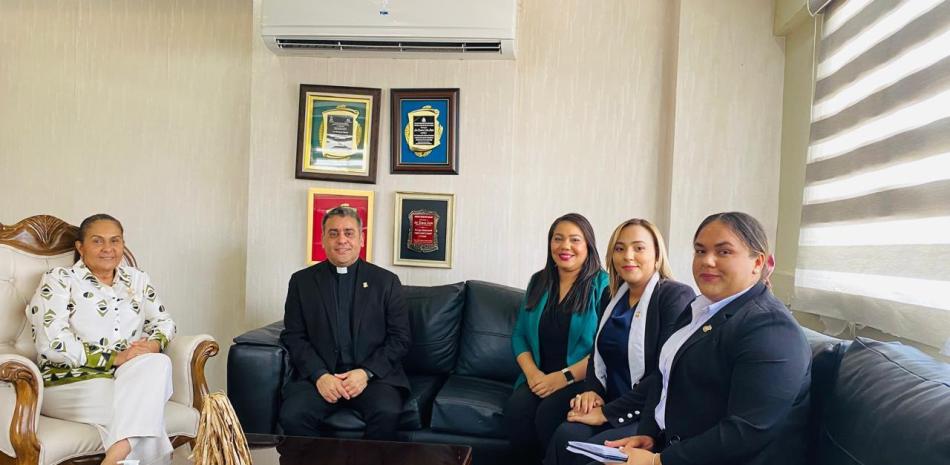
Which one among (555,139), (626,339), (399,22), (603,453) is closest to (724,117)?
A: (555,139)

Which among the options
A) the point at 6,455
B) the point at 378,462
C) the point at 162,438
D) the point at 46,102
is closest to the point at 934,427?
the point at 378,462

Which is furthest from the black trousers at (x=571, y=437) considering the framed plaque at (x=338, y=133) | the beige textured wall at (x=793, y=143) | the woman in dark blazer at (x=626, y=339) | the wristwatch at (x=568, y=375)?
the framed plaque at (x=338, y=133)

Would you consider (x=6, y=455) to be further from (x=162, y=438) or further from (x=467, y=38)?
(x=467, y=38)

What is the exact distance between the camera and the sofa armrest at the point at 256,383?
112 inches

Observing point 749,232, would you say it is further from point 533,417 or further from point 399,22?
point 399,22

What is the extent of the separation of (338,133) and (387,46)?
0.58m

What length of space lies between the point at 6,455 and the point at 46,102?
282 cm

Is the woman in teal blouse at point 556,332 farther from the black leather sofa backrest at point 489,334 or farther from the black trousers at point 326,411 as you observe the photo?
the black trousers at point 326,411

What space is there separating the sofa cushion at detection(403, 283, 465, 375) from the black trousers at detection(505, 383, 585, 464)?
651 millimetres

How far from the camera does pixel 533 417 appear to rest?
2740 mm

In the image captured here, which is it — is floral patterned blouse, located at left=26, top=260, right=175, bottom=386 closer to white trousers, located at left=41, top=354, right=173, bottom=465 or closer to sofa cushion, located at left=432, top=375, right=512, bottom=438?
white trousers, located at left=41, top=354, right=173, bottom=465

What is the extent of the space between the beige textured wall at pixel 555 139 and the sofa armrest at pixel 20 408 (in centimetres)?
153

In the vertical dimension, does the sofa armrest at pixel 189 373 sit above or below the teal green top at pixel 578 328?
below

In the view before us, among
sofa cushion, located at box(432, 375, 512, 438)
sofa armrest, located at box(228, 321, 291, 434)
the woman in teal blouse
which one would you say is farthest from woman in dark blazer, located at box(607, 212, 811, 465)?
sofa armrest, located at box(228, 321, 291, 434)
